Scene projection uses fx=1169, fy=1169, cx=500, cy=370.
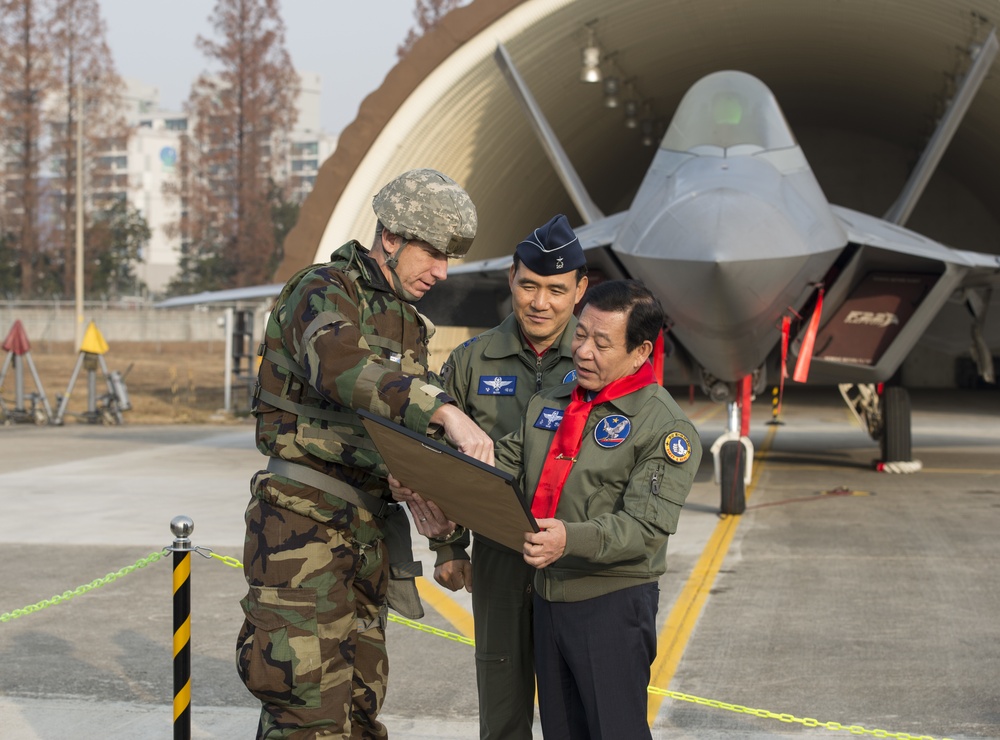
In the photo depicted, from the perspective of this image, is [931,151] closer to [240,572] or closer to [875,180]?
[240,572]

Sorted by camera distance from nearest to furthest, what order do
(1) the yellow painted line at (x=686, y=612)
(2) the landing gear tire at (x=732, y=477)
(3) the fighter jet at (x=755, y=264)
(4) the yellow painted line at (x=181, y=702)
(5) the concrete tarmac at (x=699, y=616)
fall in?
1. (4) the yellow painted line at (x=181, y=702)
2. (5) the concrete tarmac at (x=699, y=616)
3. (1) the yellow painted line at (x=686, y=612)
4. (3) the fighter jet at (x=755, y=264)
5. (2) the landing gear tire at (x=732, y=477)

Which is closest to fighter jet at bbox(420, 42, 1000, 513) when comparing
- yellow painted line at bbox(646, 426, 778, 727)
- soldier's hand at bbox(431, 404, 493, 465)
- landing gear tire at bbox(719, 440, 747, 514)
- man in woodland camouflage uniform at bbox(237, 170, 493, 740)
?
landing gear tire at bbox(719, 440, 747, 514)

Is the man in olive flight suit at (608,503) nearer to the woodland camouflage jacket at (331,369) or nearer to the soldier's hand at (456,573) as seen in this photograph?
the soldier's hand at (456,573)

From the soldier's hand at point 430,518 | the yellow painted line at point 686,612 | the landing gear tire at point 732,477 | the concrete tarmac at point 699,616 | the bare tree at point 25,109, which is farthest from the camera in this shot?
the bare tree at point 25,109

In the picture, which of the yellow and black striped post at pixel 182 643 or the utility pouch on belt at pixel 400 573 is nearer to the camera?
the utility pouch on belt at pixel 400 573

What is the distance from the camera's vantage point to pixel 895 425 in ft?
46.9

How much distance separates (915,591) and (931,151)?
295 inches

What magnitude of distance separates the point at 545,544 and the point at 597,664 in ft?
1.47

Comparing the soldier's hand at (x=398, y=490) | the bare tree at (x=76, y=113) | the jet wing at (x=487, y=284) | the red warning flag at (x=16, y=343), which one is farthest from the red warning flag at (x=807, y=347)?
the bare tree at (x=76, y=113)

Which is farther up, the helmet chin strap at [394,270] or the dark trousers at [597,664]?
the helmet chin strap at [394,270]

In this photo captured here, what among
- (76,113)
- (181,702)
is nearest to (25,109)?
(76,113)

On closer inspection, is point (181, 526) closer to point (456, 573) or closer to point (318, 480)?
point (318, 480)

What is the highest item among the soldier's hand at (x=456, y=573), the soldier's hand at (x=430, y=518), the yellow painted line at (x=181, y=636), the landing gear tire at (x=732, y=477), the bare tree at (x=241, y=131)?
the bare tree at (x=241, y=131)

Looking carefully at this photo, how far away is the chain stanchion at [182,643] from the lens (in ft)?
13.8
